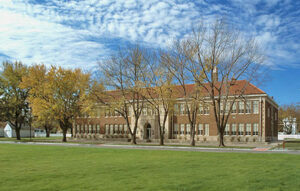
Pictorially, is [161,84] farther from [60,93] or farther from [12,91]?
[12,91]

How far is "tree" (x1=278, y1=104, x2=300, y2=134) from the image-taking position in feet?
329

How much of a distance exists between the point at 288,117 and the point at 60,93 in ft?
261

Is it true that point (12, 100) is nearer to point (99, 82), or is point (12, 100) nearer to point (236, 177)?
point (99, 82)

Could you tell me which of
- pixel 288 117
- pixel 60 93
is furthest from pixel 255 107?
pixel 288 117

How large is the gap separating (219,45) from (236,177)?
84.6 ft

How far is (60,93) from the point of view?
166 feet

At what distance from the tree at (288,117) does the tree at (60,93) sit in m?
72.6

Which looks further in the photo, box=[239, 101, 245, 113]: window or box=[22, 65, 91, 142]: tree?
box=[239, 101, 245, 113]: window

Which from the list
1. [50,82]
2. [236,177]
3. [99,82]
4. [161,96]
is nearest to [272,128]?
[161,96]

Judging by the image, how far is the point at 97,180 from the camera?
11789mm

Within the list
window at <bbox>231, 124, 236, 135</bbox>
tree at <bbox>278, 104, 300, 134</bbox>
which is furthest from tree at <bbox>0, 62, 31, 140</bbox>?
tree at <bbox>278, 104, 300, 134</bbox>

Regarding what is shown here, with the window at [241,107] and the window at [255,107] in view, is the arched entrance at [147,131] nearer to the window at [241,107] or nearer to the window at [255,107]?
the window at [241,107]

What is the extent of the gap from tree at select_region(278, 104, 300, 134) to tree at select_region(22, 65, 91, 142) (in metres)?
72.6

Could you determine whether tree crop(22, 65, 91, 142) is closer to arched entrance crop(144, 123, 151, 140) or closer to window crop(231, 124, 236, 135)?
arched entrance crop(144, 123, 151, 140)
